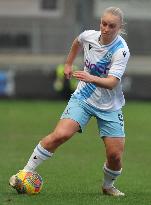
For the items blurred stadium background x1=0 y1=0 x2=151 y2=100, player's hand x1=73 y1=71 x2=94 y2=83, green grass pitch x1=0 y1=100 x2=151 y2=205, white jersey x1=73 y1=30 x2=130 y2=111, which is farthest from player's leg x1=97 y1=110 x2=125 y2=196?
blurred stadium background x1=0 y1=0 x2=151 y2=100

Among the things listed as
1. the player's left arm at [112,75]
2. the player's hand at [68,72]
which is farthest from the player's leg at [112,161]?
the player's hand at [68,72]

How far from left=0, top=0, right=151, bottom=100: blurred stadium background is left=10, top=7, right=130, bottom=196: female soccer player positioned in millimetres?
21076

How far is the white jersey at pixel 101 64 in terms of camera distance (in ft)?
34.0

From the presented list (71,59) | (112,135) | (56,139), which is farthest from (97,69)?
(56,139)

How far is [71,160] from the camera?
15.8 meters

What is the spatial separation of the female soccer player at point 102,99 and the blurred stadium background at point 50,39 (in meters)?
21.1

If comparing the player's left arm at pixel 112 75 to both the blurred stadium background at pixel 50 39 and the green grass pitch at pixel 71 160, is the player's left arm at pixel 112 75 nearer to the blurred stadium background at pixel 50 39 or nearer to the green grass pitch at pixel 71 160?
the green grass pitch at pixel 71 160

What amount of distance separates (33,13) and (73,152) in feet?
55.9

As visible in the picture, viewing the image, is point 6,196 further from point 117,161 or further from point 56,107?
point 56,107

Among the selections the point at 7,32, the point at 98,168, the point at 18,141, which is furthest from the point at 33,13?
the point at 98,168

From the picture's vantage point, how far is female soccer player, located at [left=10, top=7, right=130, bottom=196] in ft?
33.4

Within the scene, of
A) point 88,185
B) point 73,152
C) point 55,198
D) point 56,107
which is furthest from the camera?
point 56,107

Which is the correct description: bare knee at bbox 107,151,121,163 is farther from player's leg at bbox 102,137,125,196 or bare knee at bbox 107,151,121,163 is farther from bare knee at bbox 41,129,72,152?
bare knee at bbox 41,129,72,152

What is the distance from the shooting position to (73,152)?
1712 cm
